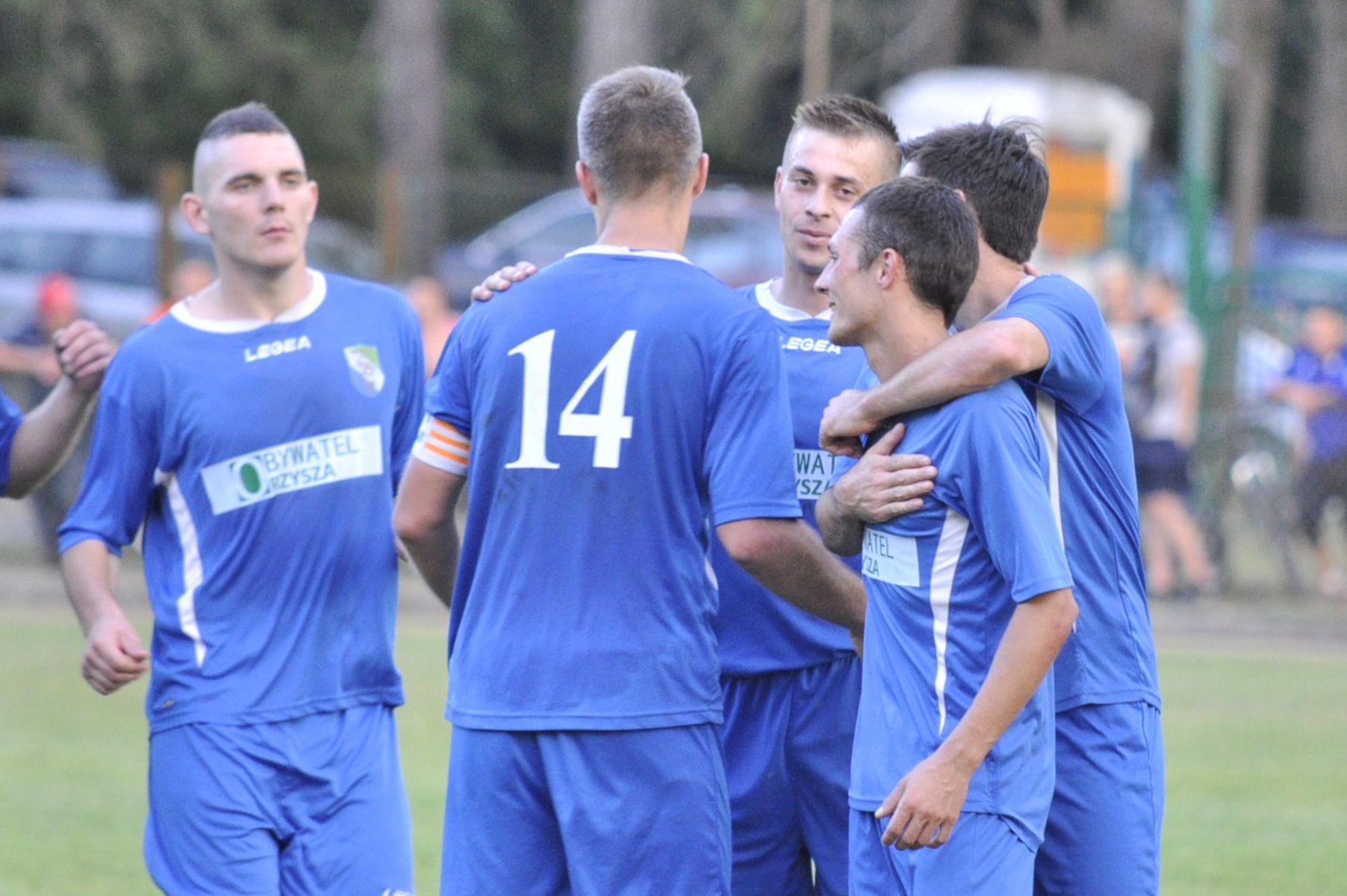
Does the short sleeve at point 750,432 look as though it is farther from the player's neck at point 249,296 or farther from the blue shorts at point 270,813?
the player's neck at point 249,296

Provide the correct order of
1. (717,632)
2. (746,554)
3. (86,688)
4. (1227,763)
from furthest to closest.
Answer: (86,688)
(1227,763)
(717,632)
(746,554)

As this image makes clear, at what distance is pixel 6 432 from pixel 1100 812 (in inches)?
121

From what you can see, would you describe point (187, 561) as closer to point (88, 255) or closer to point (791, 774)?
point (791, 774)

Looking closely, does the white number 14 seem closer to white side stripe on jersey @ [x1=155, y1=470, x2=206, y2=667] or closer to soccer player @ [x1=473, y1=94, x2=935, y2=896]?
soccer player @ [x1=473, y1=94, x2=935, y2=896]

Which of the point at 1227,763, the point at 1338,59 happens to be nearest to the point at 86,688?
the point at 1227,763

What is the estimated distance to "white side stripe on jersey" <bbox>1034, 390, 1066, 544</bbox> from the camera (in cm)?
382

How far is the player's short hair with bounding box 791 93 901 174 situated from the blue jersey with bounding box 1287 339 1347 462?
1006 centimetres

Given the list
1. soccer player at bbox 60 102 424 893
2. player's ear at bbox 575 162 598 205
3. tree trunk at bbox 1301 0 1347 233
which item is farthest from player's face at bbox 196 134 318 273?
tree trunk at bbox 1301 0 1347 233

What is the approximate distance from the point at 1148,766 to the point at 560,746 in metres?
1.22

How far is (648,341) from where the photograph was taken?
12.7 feet

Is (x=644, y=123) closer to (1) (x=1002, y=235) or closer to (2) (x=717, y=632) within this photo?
(1) (x=1002, y=235)

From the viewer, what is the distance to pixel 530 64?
1305 inches

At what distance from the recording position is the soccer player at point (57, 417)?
4883 millimetres

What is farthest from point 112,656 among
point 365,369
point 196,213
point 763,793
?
point 763,793
